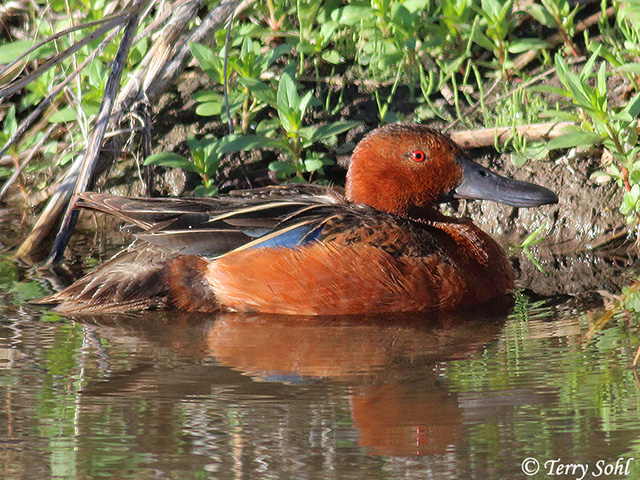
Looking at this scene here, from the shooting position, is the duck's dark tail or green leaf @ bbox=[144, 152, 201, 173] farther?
green leaf @ bbox=[144, 152, 201, 173]

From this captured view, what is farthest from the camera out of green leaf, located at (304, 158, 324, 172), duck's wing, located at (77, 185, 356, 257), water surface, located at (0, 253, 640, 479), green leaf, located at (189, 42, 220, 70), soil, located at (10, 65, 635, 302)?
green leaf, located at (304, 158, 324, 172)

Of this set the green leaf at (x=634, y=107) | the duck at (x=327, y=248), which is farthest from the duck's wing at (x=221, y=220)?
the green leaf at (x=634, y=107)

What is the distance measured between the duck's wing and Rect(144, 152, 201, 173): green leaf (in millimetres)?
789

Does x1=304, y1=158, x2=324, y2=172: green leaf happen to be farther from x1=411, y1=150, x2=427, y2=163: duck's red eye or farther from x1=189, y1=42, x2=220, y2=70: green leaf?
x1=411, y1=150, x2=427, y2=163: duck's red eye

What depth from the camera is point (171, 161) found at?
19.3 ft

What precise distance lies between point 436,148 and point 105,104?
1919 millimetres

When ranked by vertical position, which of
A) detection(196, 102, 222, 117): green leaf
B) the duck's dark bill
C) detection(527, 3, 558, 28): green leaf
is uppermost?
detection(527, 3, 558, 28): green leaf

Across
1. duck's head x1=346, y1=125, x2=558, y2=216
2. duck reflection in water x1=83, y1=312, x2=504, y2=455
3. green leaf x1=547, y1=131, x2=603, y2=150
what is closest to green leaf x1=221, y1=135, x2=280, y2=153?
duck's head x1=346, y1=125, x2=558, y2=216

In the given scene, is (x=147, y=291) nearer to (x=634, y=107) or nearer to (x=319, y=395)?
(x=319, y=395)

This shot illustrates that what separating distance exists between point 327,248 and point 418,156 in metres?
0.79

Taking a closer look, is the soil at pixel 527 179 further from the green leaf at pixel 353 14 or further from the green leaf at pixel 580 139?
the green leaf at pixel 580 139

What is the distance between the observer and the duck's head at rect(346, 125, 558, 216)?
518cm

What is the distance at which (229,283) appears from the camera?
16.0 feet

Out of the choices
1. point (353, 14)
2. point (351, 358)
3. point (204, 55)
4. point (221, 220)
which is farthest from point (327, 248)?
point (353, 14)
